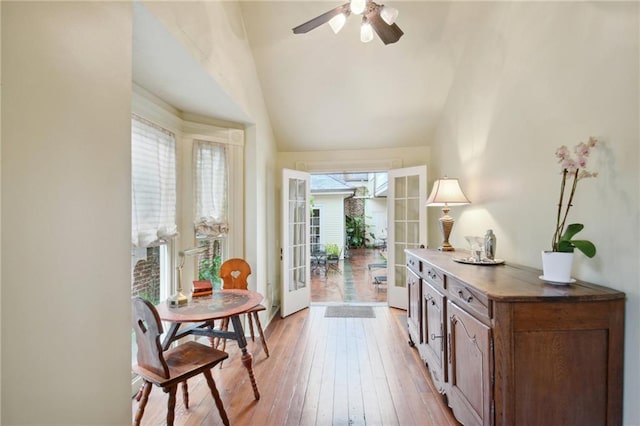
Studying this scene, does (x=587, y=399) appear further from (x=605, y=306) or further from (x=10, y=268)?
(x=10, y=268)

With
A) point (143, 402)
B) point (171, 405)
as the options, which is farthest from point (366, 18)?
point (143, 402)

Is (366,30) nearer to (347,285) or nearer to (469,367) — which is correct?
(469,367)

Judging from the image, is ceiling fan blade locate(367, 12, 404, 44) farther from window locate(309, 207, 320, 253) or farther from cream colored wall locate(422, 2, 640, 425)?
window locate(309, 207, 320, 253)

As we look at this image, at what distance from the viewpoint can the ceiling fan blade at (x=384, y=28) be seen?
211cm

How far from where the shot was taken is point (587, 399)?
1290 millimetres

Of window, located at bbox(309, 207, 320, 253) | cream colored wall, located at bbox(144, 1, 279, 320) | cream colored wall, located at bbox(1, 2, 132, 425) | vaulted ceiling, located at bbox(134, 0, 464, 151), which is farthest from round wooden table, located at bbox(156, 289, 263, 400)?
window, located at bbox(309, 207, 320, 253)

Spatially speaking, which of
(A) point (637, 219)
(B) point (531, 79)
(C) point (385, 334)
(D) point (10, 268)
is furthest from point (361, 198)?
(D) point (10, 268)

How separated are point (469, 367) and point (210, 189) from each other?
2764mm

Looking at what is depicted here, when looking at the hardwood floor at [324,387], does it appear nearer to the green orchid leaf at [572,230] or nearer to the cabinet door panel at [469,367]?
the cabinet door panel at [469,367]

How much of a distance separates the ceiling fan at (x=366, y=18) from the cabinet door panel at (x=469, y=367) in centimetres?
210

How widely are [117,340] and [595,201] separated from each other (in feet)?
8.07

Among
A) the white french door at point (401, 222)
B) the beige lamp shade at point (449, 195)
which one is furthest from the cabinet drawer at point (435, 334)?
the white french door at point (401, 222)

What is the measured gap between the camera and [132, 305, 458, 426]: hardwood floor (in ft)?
6.34

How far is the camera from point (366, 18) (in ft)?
7.06
